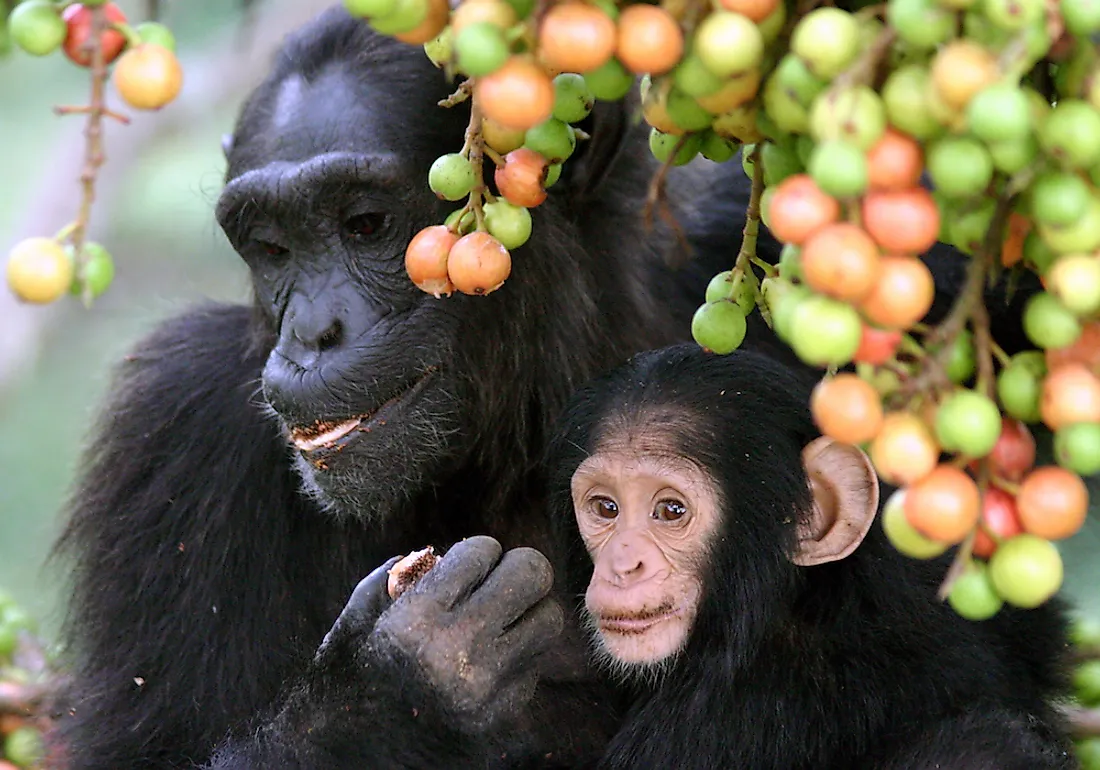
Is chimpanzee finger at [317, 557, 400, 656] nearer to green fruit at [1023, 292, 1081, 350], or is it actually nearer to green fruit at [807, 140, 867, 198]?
green fruit at [1023, 292, 1081, 350]

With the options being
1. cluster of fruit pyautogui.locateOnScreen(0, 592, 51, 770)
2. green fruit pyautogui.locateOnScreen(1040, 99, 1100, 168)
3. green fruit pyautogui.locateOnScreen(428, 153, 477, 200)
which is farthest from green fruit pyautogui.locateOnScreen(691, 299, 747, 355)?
cluster of fruit pyautogui.locateOnScreen(0, 592, 51, 770)

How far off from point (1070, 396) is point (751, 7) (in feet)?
2.21

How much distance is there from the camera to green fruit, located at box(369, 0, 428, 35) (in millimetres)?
2090

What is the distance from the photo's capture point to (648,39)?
1980 mm

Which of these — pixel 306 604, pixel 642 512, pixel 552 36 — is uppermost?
pixel 552 36

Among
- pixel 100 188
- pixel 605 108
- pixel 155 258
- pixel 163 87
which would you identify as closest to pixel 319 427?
pixel 605 108

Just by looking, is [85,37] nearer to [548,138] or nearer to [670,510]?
[548,138]

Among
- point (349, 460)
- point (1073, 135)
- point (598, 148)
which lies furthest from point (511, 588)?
point (1073, 135)

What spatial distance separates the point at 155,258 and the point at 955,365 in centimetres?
1441

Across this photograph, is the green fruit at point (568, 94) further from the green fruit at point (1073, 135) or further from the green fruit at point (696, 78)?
the green fruit at point (1073, 135)

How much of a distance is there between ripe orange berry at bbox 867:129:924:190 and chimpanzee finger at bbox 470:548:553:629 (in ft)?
7.62

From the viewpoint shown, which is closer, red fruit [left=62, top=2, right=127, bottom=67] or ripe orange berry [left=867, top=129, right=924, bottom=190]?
ripe orange berry [left=867, top=129, right=924, bottom=190]

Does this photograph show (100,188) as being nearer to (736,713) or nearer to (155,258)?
(155,258)

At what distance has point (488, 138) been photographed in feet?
8.64
